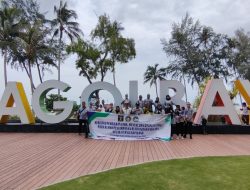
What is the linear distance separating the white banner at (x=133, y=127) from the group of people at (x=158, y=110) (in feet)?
1.43

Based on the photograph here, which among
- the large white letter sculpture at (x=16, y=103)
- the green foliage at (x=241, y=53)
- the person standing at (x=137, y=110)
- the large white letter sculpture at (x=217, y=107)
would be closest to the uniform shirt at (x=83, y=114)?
the person standing at (x=137, y=110)

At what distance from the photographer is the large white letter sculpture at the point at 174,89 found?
62.4ft

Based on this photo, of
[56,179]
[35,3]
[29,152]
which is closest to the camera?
[56,179]

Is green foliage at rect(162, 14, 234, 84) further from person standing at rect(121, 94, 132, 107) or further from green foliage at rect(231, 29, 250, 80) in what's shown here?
person standing at rect(121, 94, 132, 107)

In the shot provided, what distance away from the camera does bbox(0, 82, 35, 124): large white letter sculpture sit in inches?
794

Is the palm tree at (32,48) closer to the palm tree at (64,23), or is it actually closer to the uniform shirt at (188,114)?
the palm tree at (64,23)

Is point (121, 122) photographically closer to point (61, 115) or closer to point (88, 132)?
point (88, 132)

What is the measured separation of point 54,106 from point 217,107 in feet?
27.3

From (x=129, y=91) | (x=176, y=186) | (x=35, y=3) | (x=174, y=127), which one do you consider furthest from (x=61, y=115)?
(x=35, y=3)

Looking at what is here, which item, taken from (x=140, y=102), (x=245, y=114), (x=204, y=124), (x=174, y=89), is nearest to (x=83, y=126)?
(x=140, y=102)

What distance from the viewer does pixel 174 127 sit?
58.0 feet

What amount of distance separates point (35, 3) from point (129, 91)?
30.9 meters

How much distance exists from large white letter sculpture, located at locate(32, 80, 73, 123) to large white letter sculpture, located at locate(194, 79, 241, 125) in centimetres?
674

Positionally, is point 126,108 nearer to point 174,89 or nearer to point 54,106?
point 174,89
